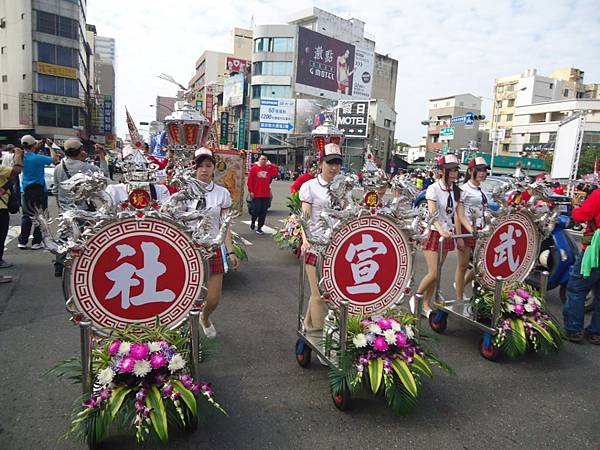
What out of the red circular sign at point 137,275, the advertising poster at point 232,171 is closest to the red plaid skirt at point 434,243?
the red circular sign at point 137,275

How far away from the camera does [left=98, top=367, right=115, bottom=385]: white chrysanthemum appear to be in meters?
2.47

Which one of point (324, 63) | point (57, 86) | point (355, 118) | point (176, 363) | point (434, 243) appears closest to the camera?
point (176, 363)

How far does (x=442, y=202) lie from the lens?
15.1 ft

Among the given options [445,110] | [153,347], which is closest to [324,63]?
[445,110]

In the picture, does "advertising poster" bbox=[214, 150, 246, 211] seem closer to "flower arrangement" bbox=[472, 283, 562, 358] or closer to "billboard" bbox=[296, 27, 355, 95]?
"flower arrangement" bbox=[472, 283, 562, 358]

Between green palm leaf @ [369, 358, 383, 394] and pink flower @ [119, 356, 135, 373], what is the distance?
1537 millimetres

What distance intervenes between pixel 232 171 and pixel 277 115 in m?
32.7

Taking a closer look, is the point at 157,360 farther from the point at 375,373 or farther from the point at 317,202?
the point at 317,202

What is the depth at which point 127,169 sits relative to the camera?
3.32m

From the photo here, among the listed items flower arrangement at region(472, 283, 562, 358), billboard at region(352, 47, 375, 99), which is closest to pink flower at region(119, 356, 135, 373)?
flower arrangement at region(472, 283, 562, 358)

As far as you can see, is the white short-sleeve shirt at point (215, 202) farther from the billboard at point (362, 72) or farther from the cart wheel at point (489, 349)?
the billboard at point (362, 72)

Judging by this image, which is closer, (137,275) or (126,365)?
(126,365)

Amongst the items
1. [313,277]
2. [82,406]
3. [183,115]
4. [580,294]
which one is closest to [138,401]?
[82,406]

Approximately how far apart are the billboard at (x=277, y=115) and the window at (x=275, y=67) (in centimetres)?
631
